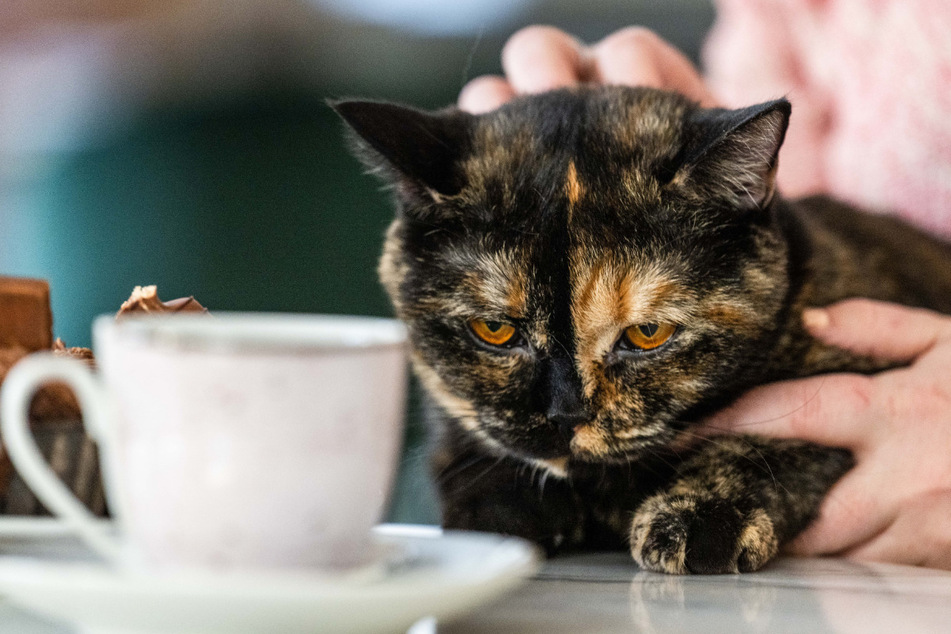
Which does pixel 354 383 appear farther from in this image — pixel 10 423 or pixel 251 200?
pixel 251 200

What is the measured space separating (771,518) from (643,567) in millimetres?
159

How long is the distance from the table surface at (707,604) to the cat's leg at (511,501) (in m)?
0.11

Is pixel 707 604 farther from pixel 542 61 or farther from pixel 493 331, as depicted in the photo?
pixel 542 61

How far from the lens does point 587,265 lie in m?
0.91

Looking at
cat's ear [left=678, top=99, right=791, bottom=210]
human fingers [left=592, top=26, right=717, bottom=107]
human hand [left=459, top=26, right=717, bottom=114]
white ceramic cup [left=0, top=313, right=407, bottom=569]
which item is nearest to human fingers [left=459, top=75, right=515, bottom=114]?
human hand [left=459, top=26, right=717, bottom=114]

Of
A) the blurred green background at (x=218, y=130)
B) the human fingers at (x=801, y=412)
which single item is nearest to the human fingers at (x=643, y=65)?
the human fingers at (x=801, y=412)

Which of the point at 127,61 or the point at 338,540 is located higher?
the point at 127,61

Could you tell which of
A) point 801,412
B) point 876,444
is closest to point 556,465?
point 801,412

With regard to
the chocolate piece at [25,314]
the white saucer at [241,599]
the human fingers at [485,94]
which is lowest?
the white saucer at [241,599]

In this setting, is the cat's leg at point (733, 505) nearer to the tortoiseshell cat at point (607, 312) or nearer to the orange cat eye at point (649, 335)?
the tortoiseshell cat at point (607, 312)

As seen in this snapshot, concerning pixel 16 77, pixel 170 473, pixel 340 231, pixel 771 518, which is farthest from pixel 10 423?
pixel 16 77

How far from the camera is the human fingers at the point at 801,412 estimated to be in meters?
1.01

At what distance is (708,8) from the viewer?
3.01 m

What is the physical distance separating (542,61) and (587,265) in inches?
25.7
